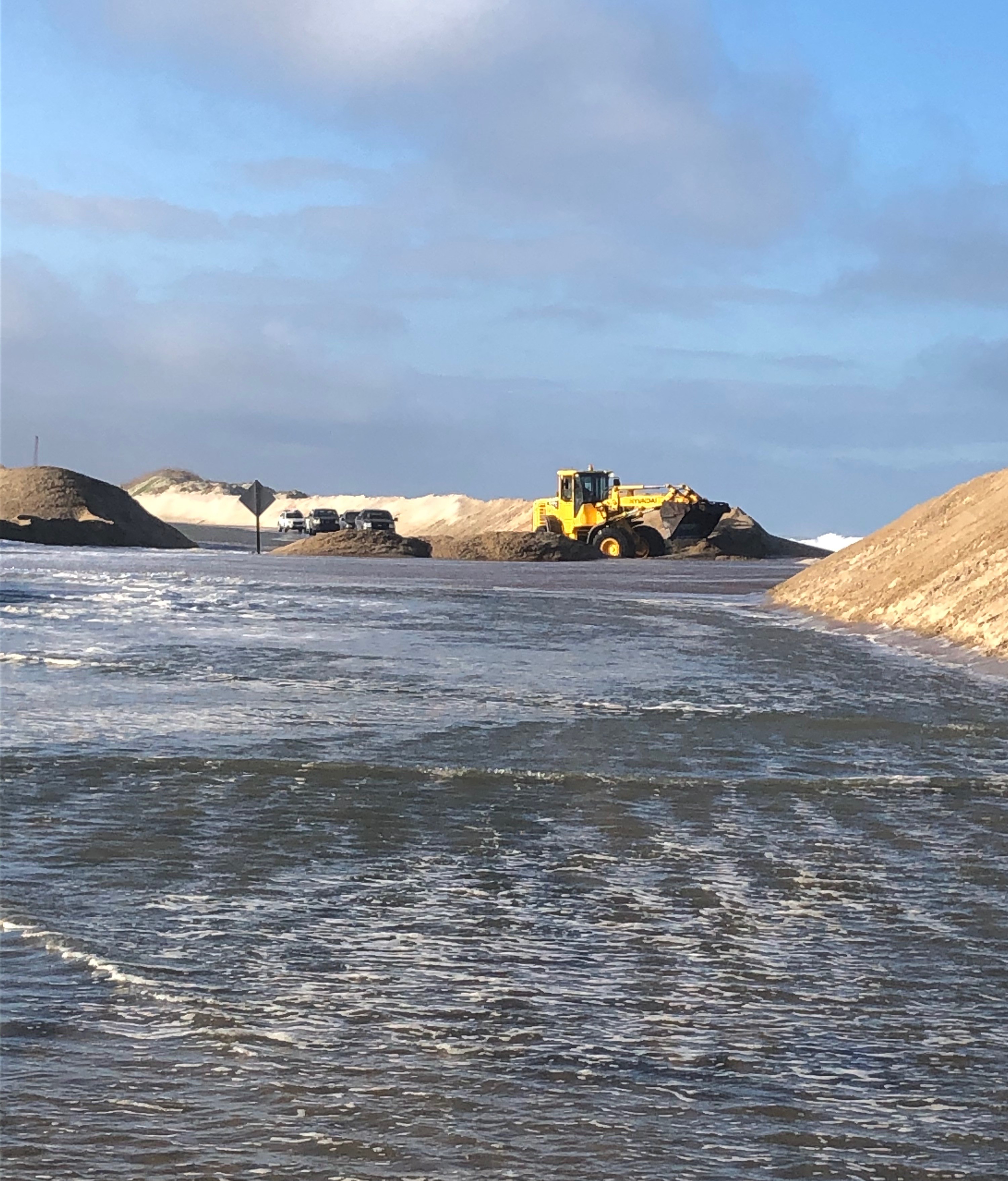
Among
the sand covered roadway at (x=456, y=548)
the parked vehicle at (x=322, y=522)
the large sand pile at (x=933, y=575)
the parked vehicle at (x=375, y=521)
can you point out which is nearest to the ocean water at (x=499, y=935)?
the large sand pile at (x=933, y=575)

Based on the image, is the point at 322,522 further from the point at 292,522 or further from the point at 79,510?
the point at 79,510

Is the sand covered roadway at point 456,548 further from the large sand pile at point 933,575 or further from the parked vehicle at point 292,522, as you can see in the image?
the parked vehicle at point 292,522

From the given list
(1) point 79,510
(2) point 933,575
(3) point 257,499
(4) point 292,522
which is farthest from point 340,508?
(2) point 933,575

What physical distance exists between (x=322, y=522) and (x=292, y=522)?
12340mm

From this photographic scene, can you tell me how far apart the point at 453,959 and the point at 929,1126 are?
153cm

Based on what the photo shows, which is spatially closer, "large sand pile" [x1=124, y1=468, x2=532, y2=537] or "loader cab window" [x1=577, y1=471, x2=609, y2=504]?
"loader cab window" [x1=577, y1=471, x2=609, y2=504]

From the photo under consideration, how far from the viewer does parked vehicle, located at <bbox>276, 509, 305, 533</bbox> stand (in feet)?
334

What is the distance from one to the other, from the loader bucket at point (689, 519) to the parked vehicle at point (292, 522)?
47251mm

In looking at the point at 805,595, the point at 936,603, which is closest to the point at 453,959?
the point at 936,603

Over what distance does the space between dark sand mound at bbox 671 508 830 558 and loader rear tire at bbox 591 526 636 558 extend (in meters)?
2.13

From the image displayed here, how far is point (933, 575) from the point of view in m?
20.5

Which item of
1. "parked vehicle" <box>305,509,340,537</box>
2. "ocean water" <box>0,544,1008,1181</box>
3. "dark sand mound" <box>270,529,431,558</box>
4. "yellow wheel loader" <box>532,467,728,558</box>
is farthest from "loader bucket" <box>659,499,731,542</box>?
"ocean water" <box>0,544,1008,1181</box>

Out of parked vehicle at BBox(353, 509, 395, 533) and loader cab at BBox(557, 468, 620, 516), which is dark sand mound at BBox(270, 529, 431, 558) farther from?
parked vehicle at BBox(353, 509, 395, 533)

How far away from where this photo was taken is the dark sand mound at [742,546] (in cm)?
6194
